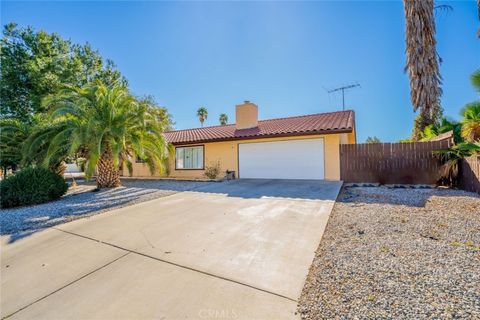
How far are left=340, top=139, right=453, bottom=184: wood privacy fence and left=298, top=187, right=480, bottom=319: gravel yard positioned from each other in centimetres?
518

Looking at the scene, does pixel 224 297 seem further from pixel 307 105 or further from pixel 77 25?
pixel 307 105

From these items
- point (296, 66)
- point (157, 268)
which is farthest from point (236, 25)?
point (157, 268)

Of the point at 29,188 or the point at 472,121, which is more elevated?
the point at 472,121

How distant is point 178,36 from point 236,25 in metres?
3.21

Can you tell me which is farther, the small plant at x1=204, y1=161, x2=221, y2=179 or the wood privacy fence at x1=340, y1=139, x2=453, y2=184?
the small plant at x1=204, y1=161, x2=221, y2=179

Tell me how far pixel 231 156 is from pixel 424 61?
1250 centimetres

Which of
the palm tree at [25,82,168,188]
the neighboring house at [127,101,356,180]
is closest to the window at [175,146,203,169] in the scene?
the neighboring house at [127,101,356,180]

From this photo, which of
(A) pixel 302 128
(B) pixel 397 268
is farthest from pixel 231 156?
(B) pixel 397 268

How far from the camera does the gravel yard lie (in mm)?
1979

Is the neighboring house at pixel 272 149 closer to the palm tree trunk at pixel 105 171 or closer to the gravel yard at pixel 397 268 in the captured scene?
the palm tree trunk at pixel 105 171

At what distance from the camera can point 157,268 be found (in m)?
2.93

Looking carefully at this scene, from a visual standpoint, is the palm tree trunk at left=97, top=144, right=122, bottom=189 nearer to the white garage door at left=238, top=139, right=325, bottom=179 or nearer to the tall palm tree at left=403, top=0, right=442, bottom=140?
the white garage door at left=238, top=139, right=325, bottom=179

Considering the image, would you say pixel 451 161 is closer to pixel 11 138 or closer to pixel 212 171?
pixel 212 171

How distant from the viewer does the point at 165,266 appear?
2977 millimetres
